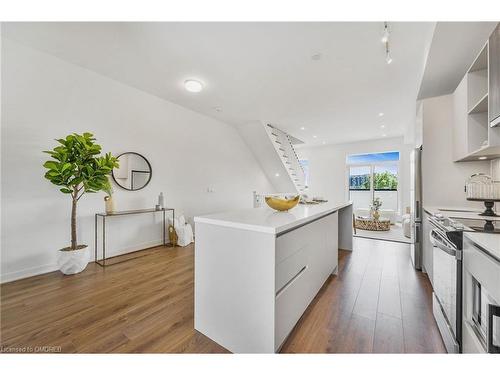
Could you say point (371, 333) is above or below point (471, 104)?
below

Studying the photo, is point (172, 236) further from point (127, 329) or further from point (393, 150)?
point (393, 150)

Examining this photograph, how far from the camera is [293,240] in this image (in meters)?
1.40

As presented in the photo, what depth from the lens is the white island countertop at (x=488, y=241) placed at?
0.90m

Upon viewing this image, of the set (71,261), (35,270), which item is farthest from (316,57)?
(35,270)

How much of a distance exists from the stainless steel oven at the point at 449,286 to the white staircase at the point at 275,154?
4206mm

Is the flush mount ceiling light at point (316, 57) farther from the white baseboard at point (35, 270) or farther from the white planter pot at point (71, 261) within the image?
the white baseboard at point (35, 270)

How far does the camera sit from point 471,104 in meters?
1.94

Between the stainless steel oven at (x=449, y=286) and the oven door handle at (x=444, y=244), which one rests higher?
the oven door handle at (x=444, y=244)

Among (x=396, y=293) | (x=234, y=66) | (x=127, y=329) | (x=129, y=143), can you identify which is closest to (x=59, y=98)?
(x=129, y=143)

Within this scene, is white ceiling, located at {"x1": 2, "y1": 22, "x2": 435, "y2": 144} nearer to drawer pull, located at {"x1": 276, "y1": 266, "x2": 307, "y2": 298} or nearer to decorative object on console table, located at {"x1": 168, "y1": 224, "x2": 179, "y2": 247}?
drawer pull, located at {"x1": 276, "y1": 266, "x2": 307, "y2": 298}

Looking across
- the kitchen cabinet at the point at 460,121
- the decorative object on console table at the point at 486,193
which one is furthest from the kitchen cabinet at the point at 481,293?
the kitchen cabinet at the point at 460,121

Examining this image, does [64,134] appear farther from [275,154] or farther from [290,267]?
[275,154]

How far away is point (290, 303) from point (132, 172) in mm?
3117

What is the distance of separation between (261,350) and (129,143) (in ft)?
11.0
